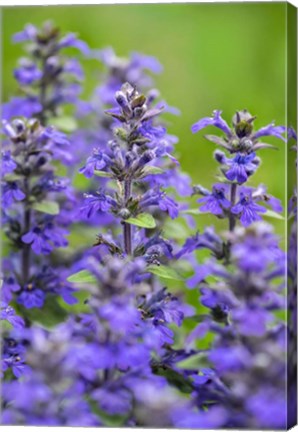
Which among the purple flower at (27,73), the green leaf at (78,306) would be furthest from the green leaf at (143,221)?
the purple flower at (27,73)

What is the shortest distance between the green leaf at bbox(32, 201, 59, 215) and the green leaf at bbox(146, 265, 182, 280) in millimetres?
408

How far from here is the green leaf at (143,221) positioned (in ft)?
7.45

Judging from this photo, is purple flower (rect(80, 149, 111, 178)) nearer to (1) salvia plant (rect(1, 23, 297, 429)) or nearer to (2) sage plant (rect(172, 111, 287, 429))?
(1) salvia plant (rect(1, 23, 297, 429))

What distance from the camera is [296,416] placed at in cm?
255

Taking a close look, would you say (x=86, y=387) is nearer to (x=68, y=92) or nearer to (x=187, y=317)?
(x=187, y=317)

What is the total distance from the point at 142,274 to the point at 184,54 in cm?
192

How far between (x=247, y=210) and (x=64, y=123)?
973mm

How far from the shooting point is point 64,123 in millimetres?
3111

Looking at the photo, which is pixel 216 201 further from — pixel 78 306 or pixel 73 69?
pixel 73 69

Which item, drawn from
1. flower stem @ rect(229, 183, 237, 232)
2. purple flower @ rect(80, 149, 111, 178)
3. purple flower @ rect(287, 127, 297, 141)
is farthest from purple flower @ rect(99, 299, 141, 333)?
purple flower @ rect(287, 127, 297, 141)

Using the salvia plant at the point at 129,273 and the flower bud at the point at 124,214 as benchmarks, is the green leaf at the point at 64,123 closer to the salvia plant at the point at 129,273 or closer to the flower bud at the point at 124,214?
the salvia plant at the point at 129,273

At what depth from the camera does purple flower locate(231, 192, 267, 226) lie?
7.79 feet

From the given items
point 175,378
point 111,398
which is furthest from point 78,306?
point 111,398

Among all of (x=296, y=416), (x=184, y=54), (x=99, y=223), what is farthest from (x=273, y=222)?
(x=184, y=54)
